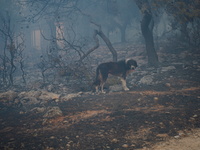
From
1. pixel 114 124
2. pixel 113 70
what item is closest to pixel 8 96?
pixel 113 70

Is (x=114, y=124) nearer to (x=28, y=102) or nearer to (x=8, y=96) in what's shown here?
(x=28, y=102)

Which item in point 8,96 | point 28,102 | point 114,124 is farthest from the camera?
point 8,96

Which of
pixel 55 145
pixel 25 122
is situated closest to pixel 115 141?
pixel 55 145

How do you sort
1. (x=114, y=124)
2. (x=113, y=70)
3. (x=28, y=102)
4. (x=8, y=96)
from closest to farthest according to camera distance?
(x=114, y=124), (x=28, y=102), (x=8, y=96), (x=113, y=70)

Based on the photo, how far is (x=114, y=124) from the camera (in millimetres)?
3734

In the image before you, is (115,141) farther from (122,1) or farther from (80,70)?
(122,1)

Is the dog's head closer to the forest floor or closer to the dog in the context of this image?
the dog

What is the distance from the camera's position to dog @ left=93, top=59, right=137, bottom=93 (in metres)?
6.83

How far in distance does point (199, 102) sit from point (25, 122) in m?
4.54

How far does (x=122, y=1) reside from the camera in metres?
24.5

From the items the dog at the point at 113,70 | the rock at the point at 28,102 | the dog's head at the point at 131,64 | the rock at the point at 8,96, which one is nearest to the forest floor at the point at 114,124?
the rock at the point at 28,102

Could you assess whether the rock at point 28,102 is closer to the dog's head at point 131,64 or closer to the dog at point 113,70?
the dog at point 113,70

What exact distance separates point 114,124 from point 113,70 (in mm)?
3539

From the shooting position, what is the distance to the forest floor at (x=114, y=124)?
116 inches
